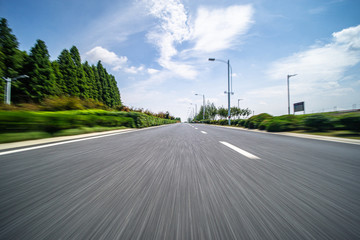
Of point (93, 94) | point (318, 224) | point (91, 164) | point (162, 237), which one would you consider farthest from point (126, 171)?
point (93, 94)

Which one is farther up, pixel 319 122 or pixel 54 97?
pixel 54 97

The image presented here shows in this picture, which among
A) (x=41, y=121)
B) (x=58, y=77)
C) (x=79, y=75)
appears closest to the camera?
(x=41, y=121)

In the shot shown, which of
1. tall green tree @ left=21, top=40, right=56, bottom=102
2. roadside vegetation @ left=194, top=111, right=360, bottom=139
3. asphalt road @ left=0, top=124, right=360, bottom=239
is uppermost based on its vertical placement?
tall green tree @ left=21, top=40, right=56, bottom=102

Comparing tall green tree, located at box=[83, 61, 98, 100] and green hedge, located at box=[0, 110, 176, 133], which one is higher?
tall green tree, located at box=[83, 61, 98, 100]

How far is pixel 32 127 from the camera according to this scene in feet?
15.3

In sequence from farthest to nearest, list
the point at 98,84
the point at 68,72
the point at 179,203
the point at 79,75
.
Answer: the point at 98,84 → the point at 79,75 → the point at 68,72 → the point at 179,203

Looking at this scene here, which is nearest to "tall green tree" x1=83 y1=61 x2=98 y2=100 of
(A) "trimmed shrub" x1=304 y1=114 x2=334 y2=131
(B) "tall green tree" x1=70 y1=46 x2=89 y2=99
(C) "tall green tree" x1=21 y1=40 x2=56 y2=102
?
(B) "tall green tree" x1=70 y1=46 x2=89 y2=99

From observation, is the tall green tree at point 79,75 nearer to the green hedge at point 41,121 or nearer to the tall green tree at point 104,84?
the tall green tree at point 104,84

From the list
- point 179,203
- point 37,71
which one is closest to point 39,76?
point 37,71

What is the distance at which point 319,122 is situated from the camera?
326 inches

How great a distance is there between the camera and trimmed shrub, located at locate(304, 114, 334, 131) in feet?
26.1

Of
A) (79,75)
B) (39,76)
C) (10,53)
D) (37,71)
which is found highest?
(10,53)

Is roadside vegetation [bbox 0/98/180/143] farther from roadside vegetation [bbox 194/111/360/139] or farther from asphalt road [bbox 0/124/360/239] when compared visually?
roadside vegetation [bbox 194/111/360/139]

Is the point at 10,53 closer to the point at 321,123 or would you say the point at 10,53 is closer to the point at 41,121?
the point at 41,121
